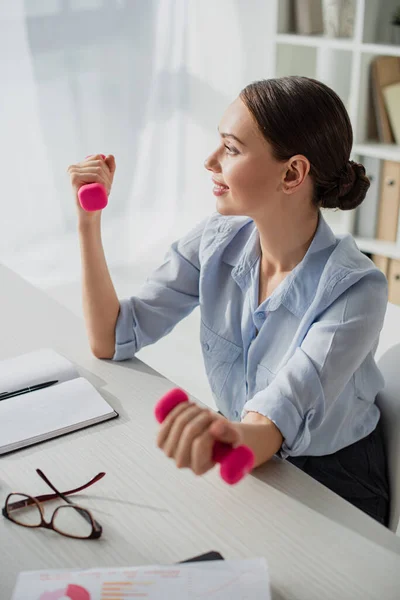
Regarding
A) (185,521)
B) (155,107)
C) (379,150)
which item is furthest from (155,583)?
(155,107)

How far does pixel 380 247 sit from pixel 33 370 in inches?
75.4

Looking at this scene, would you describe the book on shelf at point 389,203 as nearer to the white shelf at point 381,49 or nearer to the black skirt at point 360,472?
the white shelf at point 381,49

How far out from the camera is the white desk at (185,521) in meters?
0.96

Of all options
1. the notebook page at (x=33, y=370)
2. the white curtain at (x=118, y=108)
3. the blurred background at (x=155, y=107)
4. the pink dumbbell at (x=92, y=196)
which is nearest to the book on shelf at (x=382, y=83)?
the blurred background at (x=155, y=107)

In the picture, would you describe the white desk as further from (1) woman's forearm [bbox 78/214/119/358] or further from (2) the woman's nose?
(2) the woman's nose

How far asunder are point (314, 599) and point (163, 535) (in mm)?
211

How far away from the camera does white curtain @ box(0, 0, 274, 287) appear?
302cm

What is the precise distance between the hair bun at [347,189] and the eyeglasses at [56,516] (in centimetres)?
65

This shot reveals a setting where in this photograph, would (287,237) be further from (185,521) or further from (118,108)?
(118,108)

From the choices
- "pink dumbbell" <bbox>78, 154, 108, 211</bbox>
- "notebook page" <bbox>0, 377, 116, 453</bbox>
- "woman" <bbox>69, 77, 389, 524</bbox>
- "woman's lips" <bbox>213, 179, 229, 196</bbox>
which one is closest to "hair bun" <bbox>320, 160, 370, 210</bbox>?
"woman" <bbox>69, 77, 389, 524</bbox>

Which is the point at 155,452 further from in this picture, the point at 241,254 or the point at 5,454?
the point at 241,254

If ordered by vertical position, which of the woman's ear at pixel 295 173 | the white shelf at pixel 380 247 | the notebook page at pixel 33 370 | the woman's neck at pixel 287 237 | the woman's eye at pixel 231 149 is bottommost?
the white shelf at pixel 380 247

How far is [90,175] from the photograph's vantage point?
4.61 ft

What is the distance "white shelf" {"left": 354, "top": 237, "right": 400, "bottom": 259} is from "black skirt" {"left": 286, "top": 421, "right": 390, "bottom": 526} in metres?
1.66
